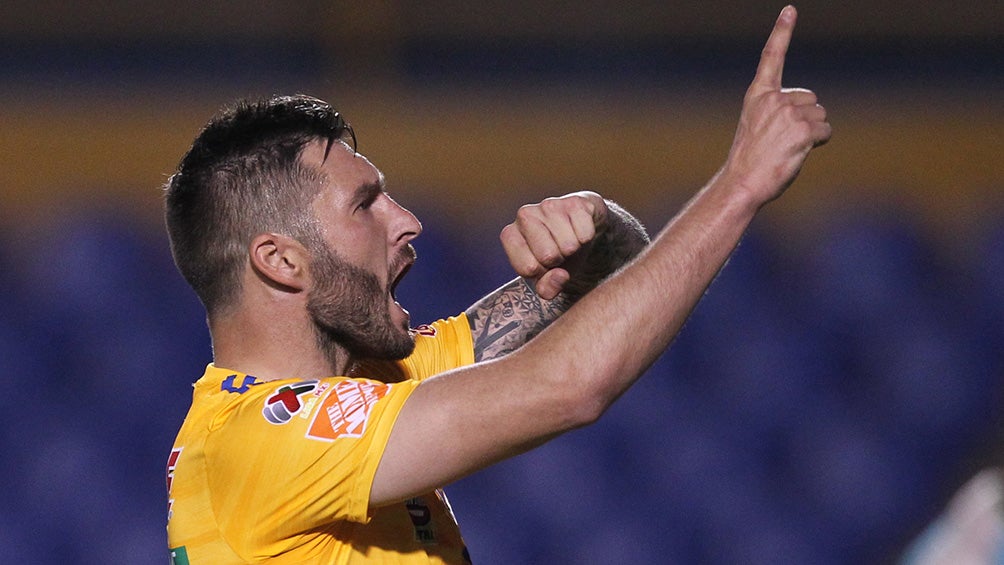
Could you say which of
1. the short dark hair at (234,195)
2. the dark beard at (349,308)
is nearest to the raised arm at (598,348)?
the dark beard at (349,308)

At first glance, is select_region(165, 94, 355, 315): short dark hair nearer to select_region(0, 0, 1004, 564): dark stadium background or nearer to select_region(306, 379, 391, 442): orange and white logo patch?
select_region(306, 379, 391, 442): orange and white logo patch

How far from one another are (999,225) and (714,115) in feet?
2.98

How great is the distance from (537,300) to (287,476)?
2.32 ft

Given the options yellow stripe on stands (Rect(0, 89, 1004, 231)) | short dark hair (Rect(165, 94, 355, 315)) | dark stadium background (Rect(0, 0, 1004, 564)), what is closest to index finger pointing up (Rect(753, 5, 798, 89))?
short dark hair (Rect(165, 94, 355, 315))

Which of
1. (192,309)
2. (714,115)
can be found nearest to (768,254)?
(714,115)

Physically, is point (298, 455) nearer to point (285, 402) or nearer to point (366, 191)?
point (285, 402)

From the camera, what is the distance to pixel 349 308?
1679 millimetres

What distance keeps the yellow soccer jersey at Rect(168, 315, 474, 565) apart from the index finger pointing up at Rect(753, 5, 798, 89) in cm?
55

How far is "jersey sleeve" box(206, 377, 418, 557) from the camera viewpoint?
1.44 metres

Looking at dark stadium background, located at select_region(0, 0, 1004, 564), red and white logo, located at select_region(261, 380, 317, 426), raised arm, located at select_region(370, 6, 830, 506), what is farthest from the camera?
dark stadium background, located at select_region(0, 0, 1004, 564)

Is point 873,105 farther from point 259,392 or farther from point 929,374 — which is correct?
point 259,392

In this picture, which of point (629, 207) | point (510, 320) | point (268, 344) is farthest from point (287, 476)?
point (629, 207)

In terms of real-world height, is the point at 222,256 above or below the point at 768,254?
above

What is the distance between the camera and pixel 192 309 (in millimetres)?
3430
